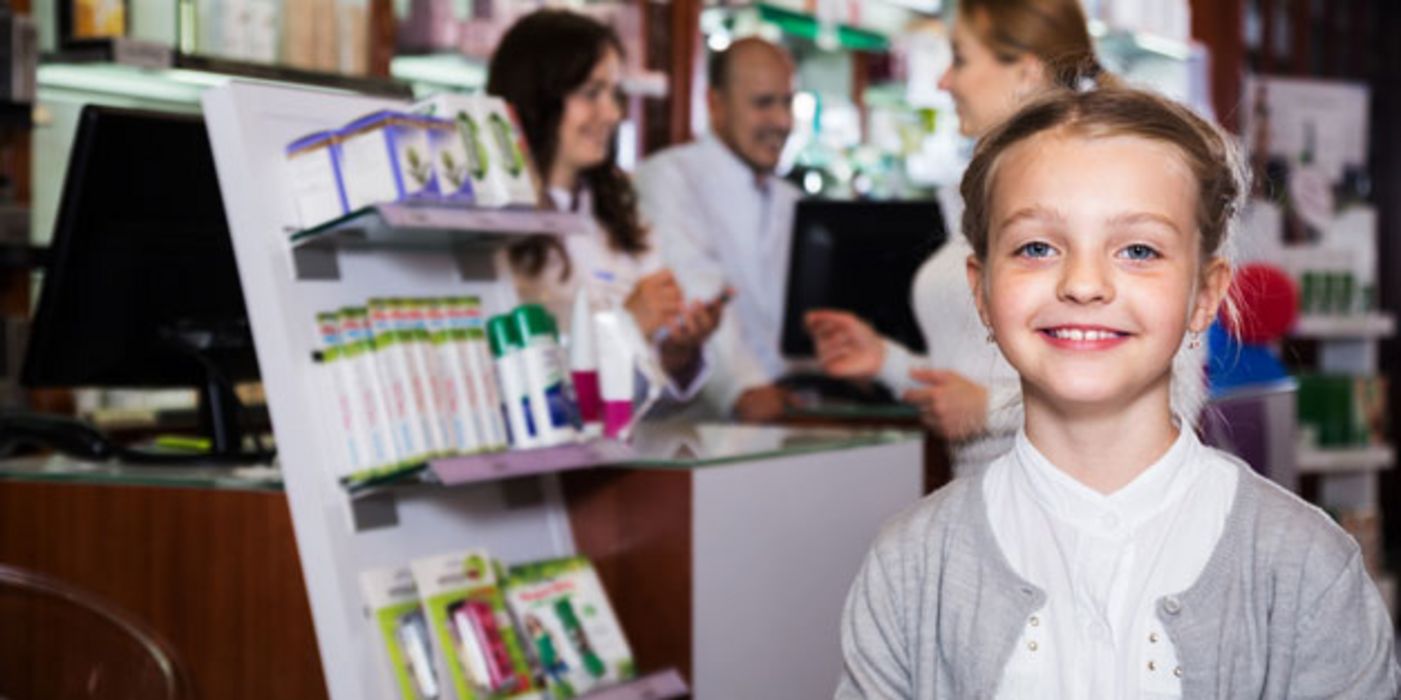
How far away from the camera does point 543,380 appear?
2562mm

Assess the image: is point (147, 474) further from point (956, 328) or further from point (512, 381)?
point (956, 328)

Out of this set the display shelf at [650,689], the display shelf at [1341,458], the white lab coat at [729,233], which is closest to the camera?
the display shelf at [650,689]

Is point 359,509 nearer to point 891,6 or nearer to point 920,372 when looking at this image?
point 920,372

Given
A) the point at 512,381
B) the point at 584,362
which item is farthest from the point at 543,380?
the point at 584,362

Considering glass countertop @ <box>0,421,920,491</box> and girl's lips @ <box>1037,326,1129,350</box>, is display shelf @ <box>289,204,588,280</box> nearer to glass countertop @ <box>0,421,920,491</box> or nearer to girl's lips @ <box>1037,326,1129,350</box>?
glass countertop @ <box>0,421,920,491</box>

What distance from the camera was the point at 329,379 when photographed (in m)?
2.42

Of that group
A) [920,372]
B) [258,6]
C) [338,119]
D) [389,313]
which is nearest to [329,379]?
[389,313]

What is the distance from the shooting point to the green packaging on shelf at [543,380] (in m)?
2.56

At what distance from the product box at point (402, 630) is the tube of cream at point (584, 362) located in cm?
38

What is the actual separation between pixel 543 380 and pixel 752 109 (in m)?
2.93

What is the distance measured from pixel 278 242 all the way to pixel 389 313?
0.58 feet

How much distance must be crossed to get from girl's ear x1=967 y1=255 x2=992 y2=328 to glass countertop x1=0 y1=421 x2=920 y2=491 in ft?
2.88

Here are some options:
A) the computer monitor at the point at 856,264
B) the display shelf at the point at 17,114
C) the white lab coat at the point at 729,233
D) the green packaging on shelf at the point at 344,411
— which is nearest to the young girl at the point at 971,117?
the green packaging on shelf at the point at 344,411

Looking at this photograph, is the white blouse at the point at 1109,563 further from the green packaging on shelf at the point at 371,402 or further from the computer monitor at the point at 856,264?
the computer monitor at the point at 856,264
